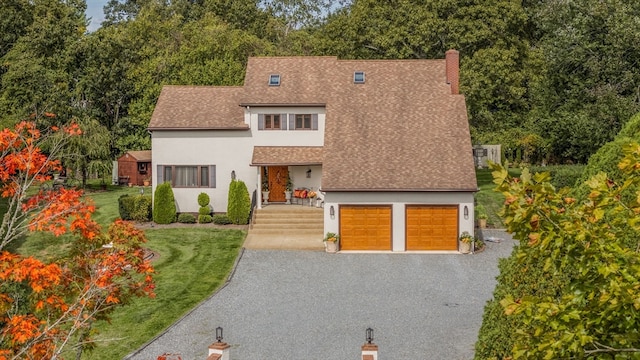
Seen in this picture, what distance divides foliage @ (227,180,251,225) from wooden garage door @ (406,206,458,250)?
7.79 metres

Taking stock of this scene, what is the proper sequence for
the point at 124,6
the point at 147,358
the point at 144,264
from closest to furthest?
the point at 144,264 → the point at 147,358 → the point at 124,6

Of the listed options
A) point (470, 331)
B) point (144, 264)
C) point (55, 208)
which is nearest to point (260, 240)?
point (470, 331)

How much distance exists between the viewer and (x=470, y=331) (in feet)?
58.6

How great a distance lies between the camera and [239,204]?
1243 inches

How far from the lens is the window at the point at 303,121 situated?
32.7m

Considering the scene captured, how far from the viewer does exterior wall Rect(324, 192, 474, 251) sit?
27.6 metres

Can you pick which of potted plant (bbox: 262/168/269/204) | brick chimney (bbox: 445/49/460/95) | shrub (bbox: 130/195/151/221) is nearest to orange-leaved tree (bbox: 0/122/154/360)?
shrub (bbox: 130/195/151/221)

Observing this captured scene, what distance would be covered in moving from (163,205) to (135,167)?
14.7 meters

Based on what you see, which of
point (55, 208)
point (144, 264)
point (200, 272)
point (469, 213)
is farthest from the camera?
point (469, 213)

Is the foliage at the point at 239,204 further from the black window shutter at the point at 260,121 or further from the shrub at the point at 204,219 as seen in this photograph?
the black window shutter at the point at 260,121

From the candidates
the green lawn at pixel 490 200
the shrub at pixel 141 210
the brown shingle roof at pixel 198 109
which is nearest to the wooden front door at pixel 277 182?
the brown shingle roof at pixel 198 109

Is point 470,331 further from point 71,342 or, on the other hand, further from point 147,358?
point 71,342

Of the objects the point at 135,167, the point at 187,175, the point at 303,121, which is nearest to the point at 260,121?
the point at 303,121

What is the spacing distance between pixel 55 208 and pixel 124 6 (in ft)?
256
